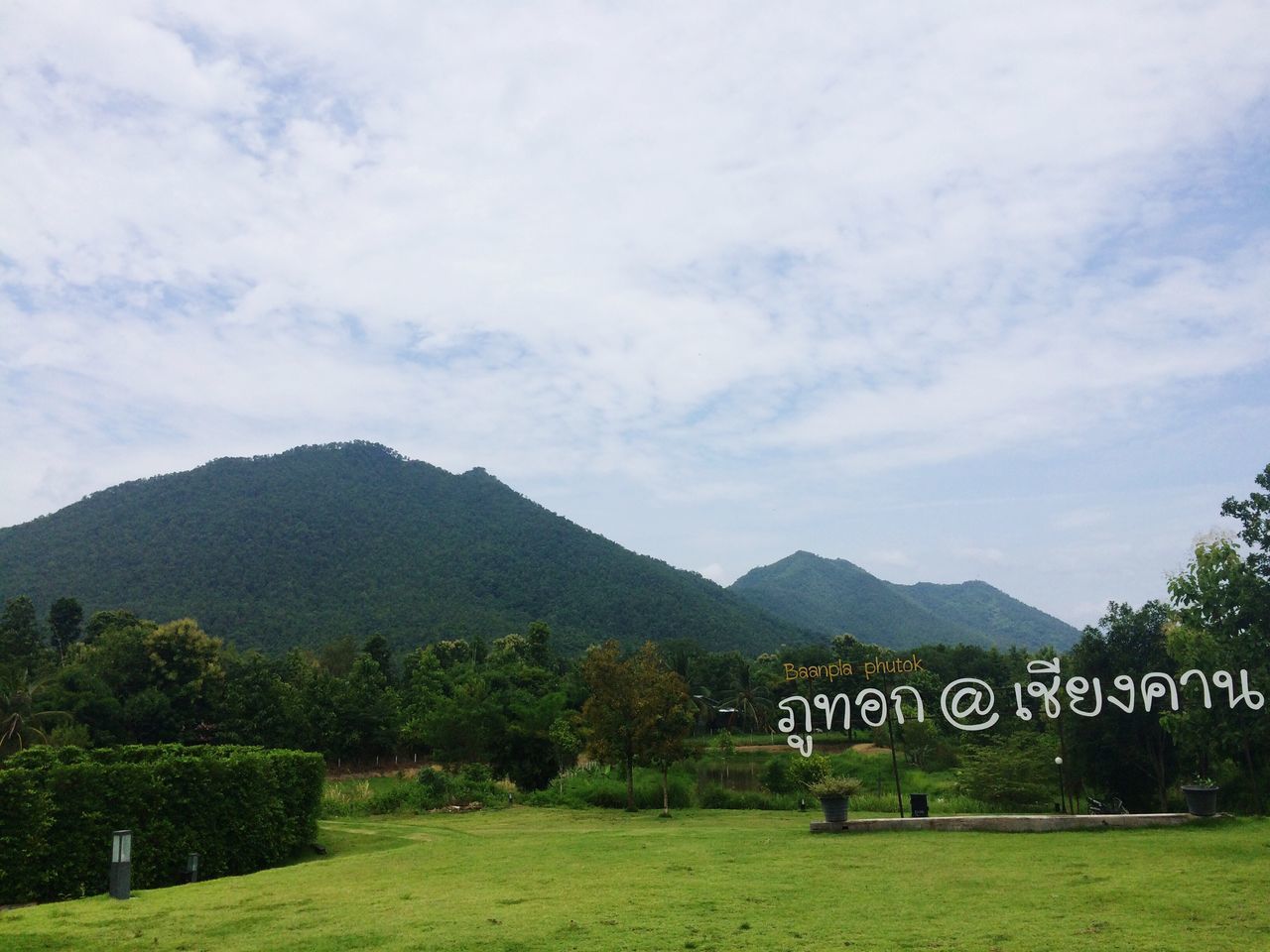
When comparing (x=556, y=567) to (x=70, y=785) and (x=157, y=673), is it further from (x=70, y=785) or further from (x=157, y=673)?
(x=70, y=785)

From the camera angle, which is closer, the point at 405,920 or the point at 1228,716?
the point at 405,920

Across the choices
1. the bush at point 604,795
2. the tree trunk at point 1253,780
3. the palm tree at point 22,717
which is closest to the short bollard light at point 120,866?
the bush at point 604,795

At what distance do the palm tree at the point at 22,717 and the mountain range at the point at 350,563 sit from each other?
4041cm

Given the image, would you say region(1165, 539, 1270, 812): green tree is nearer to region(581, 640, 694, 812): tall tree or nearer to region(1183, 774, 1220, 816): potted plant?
region(1183, 774, 1220, 816): potted plant

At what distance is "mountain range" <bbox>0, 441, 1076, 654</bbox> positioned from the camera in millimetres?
85812

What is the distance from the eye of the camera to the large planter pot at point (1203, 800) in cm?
1616

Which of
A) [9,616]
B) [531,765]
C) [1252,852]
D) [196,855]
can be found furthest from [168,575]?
[1252,852]

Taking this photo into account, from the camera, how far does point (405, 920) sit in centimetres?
1000

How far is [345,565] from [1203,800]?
9392 centimetres

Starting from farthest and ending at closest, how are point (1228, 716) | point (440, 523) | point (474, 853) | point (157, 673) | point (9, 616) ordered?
point (440, 523) → point (9, 616) → point (157, 673) → point (1228, 716) → point (474, 853)

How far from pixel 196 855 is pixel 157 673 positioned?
32.3 meters

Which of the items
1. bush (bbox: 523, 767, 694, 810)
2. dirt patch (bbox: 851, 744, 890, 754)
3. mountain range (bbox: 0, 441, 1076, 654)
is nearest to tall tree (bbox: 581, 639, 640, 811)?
bush (bbox: 523, 767, 694, 810)

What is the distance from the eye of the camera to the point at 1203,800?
16.2 metres

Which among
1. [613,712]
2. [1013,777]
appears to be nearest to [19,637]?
[613,712]
